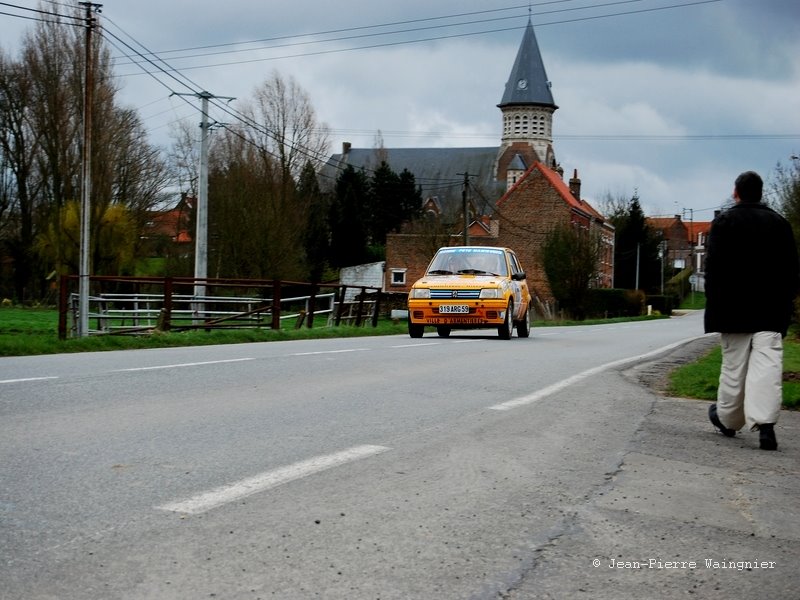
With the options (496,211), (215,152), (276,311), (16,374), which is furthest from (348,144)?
(16,374)

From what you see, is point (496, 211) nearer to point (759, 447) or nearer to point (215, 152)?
point (215, 152)

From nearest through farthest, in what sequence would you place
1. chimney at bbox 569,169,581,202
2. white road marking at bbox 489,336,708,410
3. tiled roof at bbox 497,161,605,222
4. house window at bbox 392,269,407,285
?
1. white road marking at bbox 489,336,708,410
2. house window at bbox 392,269,407,285
3. tiled roof at bbox 497,161,605,222
4. chimney at bbox 569,169,581,202

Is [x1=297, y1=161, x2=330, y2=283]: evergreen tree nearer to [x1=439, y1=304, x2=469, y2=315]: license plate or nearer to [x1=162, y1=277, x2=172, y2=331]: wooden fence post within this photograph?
[x1=162, y1=277, x2=172, y2=331]: wooden fence post

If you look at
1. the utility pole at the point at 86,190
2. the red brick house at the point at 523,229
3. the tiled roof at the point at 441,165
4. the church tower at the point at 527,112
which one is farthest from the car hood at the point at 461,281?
the tiled roof at the point at 441,165

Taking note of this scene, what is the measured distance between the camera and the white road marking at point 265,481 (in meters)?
4.89

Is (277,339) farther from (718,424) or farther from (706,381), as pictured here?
(718,424)

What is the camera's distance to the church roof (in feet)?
A: 400

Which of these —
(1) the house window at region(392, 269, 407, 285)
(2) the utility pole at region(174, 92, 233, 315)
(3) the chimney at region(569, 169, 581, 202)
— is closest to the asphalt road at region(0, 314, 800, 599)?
(2) the utility pole at region(174, 92, 233, 315)

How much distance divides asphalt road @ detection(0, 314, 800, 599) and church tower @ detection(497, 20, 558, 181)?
11478 centimetres

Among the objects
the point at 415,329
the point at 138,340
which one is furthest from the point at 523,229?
the point at 138,340

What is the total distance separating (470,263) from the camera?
22.8 m

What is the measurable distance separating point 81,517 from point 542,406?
214 inches

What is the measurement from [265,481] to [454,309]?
16.4m

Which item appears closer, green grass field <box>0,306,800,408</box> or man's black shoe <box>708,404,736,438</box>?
man's black shoe <box>708,404,736,438</box>
